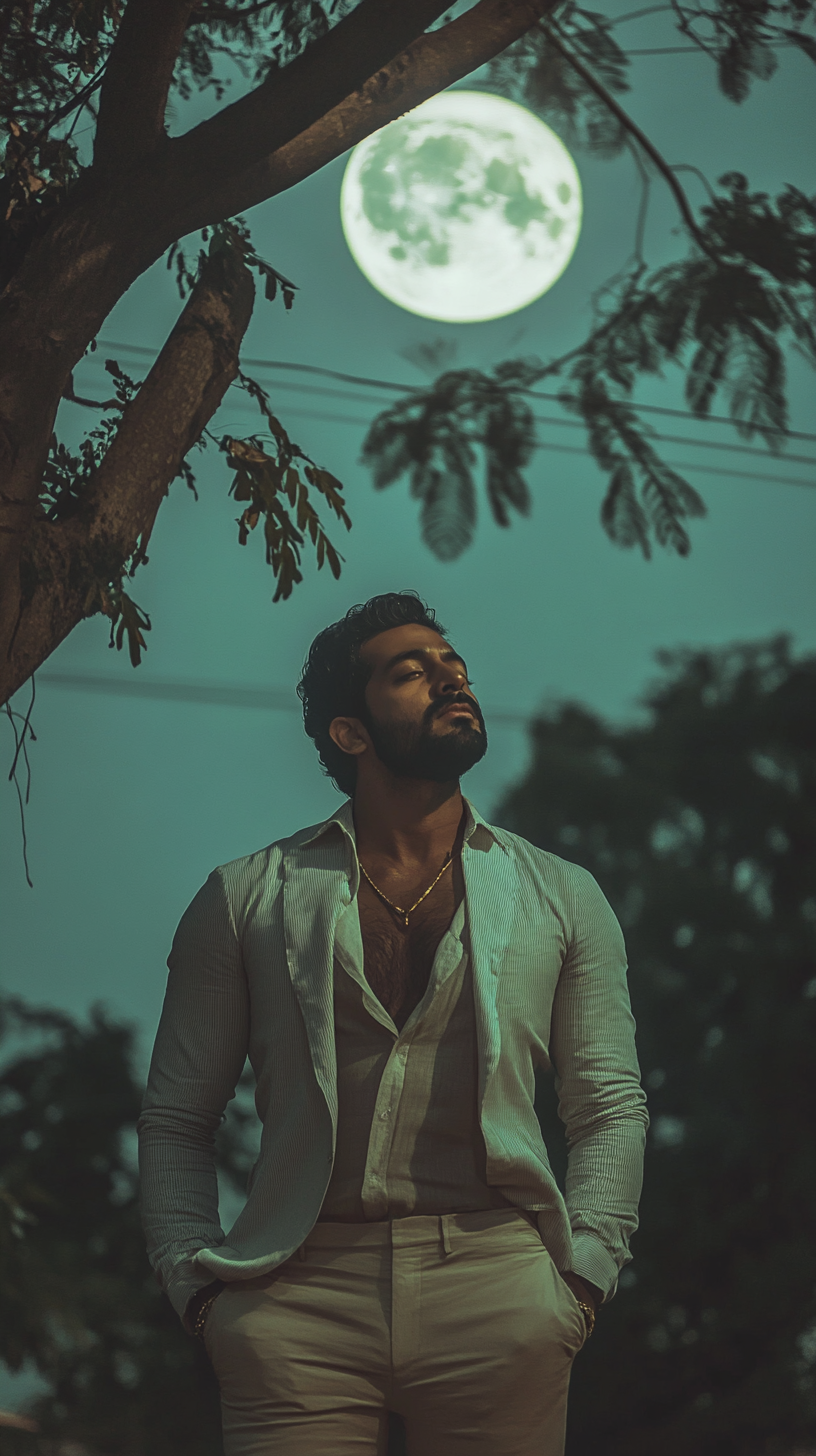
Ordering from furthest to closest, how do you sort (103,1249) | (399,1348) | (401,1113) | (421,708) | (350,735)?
(103,1249) < (350,735) < (421,708) < (401,1113) < (399,1348)

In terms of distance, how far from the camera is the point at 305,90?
2.46 meters

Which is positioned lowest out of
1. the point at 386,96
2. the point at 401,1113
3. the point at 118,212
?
the point at 401,1113

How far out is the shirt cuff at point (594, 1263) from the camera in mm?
2340

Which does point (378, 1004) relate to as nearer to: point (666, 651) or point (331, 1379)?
point (331, 1379)

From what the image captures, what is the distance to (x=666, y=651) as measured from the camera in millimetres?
19672

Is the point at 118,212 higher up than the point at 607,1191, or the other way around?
the point at 118,212

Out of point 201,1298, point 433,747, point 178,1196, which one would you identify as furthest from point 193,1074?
point 433,747

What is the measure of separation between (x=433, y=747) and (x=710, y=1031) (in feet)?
49.6

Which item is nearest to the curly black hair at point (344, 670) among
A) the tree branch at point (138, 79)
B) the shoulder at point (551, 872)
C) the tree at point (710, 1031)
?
the shoulder at point (551, 872)

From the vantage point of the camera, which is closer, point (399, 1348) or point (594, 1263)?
point (399, 1348)

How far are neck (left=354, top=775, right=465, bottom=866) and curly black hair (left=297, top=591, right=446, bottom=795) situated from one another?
0.20m

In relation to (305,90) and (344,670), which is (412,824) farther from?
(305,90)

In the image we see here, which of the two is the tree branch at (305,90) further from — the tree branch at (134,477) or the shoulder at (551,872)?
the shoulder at (551,872)

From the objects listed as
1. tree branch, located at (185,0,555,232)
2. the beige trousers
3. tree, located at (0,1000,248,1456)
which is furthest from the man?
tree, located at (0,1000,248,1456)
